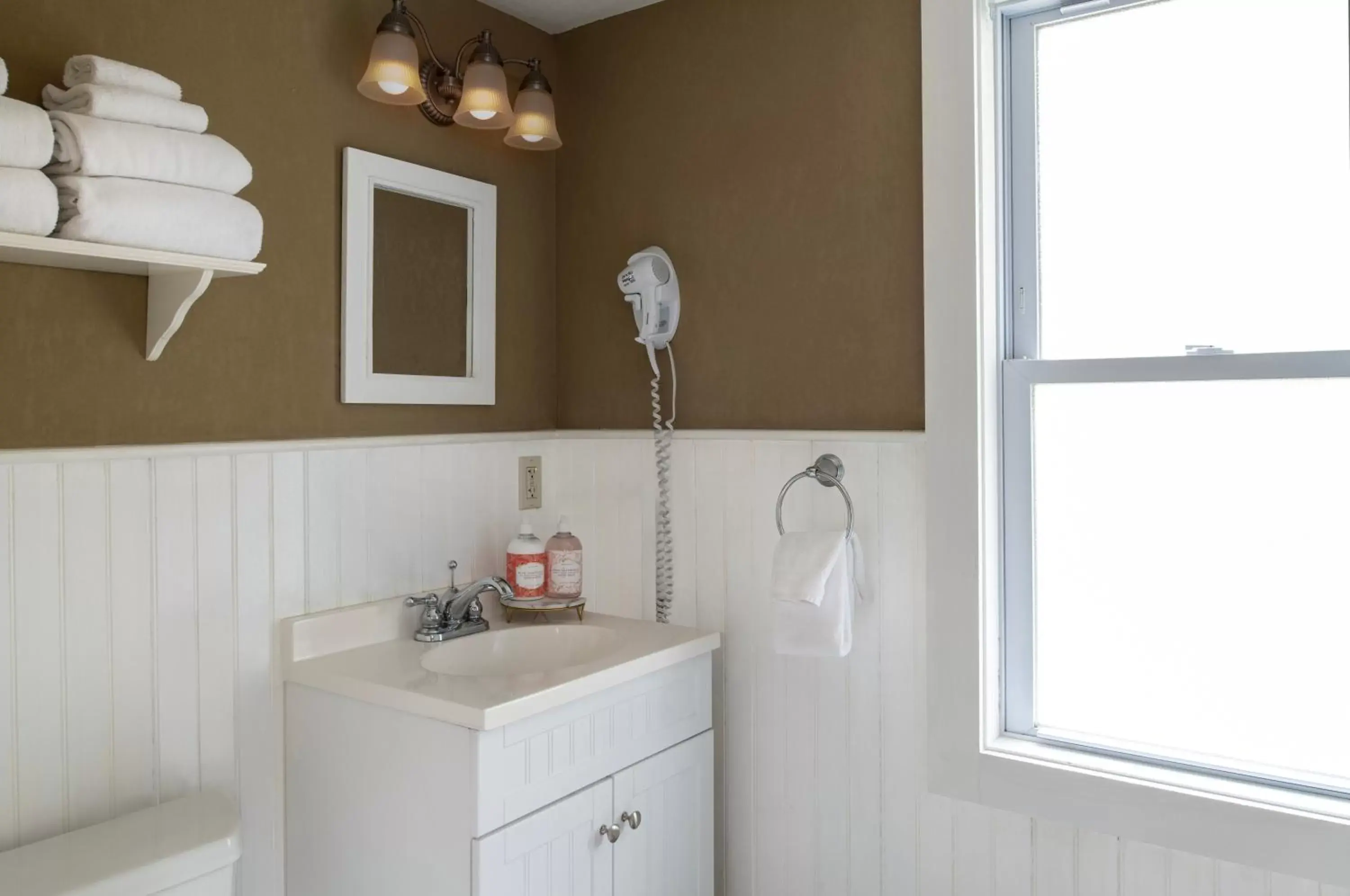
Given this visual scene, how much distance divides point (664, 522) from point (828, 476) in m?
0.44

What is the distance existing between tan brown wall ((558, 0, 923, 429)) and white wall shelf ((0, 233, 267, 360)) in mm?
921

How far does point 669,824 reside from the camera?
1.87 m

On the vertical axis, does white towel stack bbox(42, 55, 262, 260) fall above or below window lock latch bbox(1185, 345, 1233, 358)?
above

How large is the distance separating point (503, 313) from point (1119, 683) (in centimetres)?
149

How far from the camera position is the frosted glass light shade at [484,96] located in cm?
195

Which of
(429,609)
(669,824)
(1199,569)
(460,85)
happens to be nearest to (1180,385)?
(1199,569)

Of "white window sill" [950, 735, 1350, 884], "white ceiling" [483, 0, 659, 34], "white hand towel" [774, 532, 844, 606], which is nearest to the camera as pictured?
"white window sill" [950, 735, 1350, 884]

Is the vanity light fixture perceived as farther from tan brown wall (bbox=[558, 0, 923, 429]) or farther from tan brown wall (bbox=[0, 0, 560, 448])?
tan brown wall (bbox=[558, 0, 923, 429])

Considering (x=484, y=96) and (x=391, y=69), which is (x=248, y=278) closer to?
(x=391, y=69)

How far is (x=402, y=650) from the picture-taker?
6.08ft

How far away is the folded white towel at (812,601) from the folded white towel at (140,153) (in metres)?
1.12

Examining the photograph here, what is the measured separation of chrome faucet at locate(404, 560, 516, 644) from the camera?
193 cm

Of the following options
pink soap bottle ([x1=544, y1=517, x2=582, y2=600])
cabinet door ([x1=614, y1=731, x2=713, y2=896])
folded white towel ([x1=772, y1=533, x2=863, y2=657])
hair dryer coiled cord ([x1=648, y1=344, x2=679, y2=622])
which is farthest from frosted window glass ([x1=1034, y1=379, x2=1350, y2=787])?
pink soap bottle ([x1=544, y1=517, x2=582, y2=600])

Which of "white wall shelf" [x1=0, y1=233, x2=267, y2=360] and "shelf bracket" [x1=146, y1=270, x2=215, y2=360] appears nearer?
"white wall shelf" [x1=0, y1=233, x2=267, y2=360]
